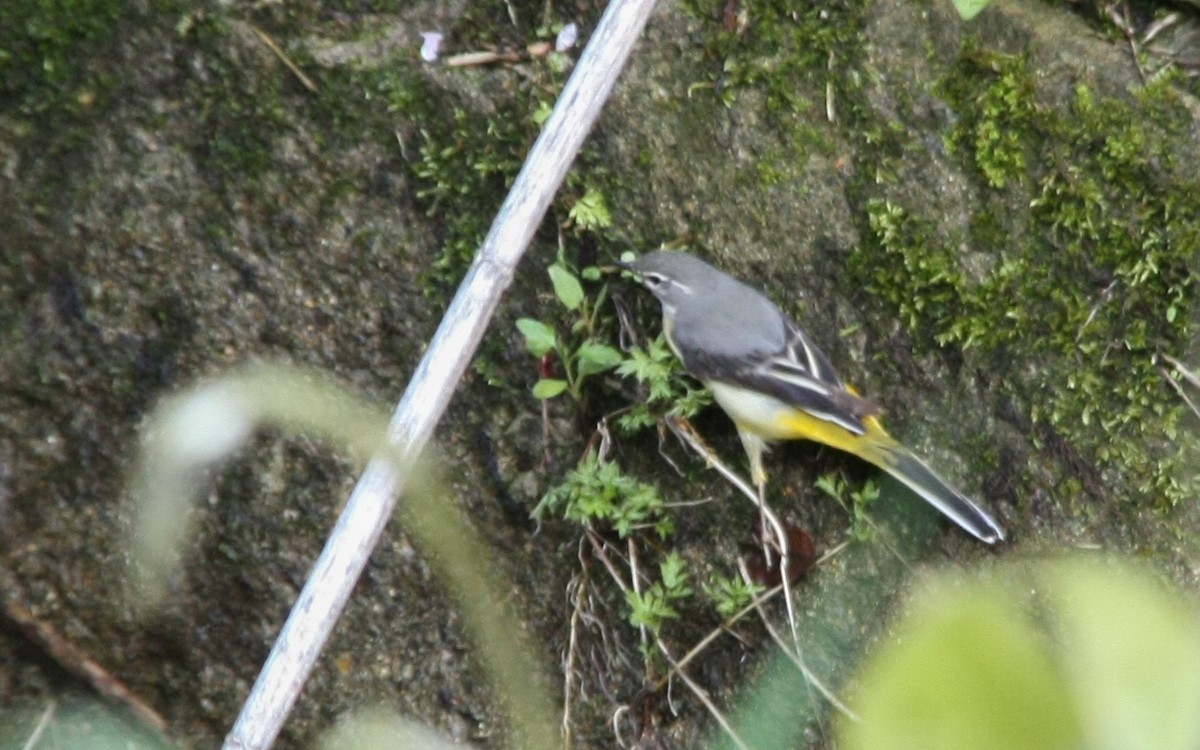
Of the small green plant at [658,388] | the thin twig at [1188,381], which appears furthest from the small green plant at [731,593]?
the thin twig at [1188,381]

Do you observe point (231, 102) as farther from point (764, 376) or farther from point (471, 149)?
point (764, 376)

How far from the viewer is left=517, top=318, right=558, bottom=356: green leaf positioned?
3.79m

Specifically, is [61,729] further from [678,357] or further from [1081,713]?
[1081,713]

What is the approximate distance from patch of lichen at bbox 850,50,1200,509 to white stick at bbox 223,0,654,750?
1.30 m

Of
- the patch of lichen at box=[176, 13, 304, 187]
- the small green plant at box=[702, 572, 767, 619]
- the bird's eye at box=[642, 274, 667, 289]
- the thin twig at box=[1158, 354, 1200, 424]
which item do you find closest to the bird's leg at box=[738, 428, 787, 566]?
the small green plant at box=[702, 572, 767, 619]

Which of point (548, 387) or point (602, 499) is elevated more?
point (548, 387)

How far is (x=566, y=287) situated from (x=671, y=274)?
1.19 feet

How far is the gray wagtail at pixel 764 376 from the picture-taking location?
397 centimetres

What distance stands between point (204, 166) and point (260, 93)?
0.31 meters

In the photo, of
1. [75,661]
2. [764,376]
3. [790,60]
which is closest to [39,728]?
[75,661]

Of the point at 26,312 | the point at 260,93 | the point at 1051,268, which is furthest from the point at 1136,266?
the point at 26,312

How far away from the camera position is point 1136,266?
14.0ft

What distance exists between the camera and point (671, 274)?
158 inches

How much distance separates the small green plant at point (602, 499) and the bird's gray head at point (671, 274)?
590 mm
